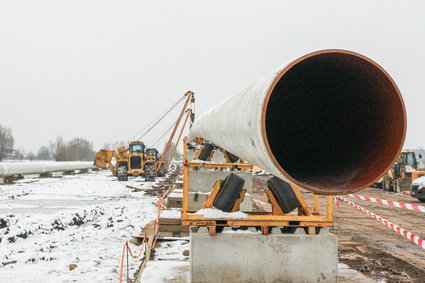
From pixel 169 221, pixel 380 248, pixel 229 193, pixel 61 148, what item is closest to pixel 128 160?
pixel 169 221

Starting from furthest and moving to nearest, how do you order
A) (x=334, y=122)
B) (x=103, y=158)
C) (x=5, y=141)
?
1. (x=5, y=141)
2. (x=103, y=158)
3. (x=334, y=122)

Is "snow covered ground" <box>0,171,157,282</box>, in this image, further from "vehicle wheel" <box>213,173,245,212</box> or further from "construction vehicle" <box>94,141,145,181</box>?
"construction vehicle" <box>94,141,145,181</box>

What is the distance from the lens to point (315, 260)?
4418 mm

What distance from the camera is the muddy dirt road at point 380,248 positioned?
19.3 ft

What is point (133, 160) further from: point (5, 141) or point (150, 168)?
point (5, 141)

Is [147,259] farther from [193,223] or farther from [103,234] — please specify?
[103,234]

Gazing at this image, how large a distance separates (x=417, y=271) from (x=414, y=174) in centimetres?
1519

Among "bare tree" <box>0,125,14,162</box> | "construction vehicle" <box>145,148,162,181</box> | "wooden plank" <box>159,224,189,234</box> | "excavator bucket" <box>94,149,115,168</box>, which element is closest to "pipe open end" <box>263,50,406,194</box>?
"wooden plank" <box>159,224,189,234</box>

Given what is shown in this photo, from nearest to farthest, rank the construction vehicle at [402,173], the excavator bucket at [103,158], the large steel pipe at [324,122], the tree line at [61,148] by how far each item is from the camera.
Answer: the large steel pipe at [324,122] → the construction vehicle at [402,173] → the excavator bucket at [103,158] → the tree line at [61,148]

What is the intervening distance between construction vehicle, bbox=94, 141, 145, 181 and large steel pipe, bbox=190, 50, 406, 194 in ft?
74.0

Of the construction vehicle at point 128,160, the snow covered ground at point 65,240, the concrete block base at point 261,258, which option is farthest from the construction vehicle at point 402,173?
the concrete block base at point 261,258

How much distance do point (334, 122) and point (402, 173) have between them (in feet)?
65.0

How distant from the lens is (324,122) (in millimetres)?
3195

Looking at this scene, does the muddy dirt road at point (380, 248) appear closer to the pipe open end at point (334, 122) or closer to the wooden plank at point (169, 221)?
the wooden plank at point (169, 221)
